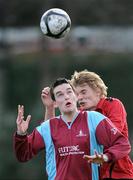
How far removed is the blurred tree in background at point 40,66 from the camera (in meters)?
22.2

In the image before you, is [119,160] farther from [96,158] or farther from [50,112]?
[50,112]

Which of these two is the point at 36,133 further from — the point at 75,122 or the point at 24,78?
the point at 24,78

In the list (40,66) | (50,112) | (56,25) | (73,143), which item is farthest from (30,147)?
(40,66)

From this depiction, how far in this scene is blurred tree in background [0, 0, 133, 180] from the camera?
22.2 metres

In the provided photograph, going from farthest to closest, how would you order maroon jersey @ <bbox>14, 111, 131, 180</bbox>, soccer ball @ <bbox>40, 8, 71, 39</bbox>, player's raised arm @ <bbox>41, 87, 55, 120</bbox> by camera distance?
soccer ball @ <bbox>40, 8, 71, 39</bbox> → player's raised arm @ <bbox>41, 87, 55, 120</bbox> → maroon jersey @ <bbox>14, 111, 131, 180</bbox>

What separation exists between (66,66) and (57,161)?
15345mm

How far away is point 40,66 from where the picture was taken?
2498 cm

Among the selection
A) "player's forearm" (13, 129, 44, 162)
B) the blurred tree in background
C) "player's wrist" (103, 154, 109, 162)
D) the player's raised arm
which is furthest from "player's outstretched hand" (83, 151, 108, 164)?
the blurred tree in background

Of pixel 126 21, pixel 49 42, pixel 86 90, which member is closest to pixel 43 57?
pixel 49 42

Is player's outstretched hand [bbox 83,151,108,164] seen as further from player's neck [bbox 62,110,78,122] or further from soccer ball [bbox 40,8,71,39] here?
soccer ball [bbox 40,8,71,39]

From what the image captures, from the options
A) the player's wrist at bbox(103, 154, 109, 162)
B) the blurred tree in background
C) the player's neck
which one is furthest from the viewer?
the blurred tree in background

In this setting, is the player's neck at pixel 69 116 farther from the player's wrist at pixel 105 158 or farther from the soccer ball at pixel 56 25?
the soccer ball at pixel 56 25

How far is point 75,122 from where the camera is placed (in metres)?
9.34

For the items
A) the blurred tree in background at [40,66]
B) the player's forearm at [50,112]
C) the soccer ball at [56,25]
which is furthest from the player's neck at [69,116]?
the blurred tree in background at [40,66]
